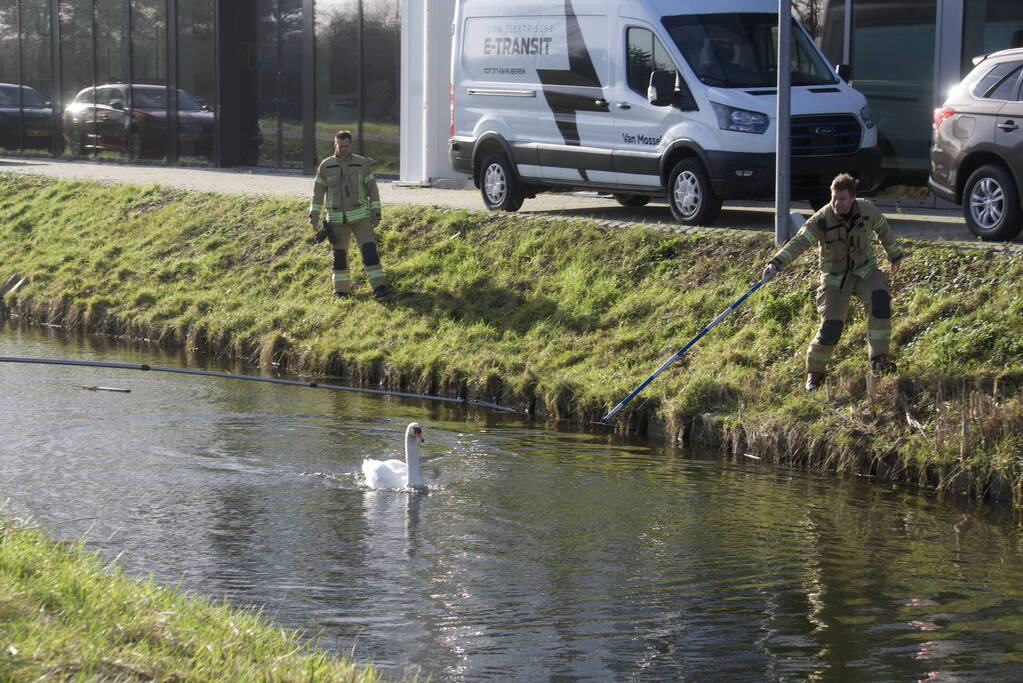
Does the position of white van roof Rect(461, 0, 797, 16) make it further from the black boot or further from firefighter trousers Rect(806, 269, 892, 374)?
the black boot

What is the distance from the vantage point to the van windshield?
15750 millimetres

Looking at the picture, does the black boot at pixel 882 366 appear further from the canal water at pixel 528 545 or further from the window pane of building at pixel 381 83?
the window pane of building at pixel 381 83

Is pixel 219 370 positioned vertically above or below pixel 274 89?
below

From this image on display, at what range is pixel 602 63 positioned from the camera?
16672 millimetres

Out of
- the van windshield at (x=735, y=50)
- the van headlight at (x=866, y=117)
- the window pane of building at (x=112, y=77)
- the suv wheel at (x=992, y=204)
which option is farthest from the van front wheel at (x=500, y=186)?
the window pane of building at (x=112, y=77)

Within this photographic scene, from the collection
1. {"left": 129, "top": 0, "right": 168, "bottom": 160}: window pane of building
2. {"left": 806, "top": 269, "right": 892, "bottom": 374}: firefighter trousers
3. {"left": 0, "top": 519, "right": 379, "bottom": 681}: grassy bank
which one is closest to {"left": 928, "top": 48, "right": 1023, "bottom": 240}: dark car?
{"left": 806, "top": 269, "right": 892, "bottom": 374}: firefighter trousers

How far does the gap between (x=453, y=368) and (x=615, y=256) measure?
2185 millimetres

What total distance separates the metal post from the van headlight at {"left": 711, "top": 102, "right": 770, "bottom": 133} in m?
1.32

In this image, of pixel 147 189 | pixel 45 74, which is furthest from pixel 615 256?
pixel 45 74

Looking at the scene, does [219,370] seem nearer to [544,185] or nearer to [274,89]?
[544,185]

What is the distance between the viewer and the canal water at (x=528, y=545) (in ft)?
24.0

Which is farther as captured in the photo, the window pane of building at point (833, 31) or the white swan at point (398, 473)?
the window pane of building at point (833, 31)

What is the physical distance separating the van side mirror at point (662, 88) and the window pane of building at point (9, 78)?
78.9 ft

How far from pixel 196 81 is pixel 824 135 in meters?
18.5
